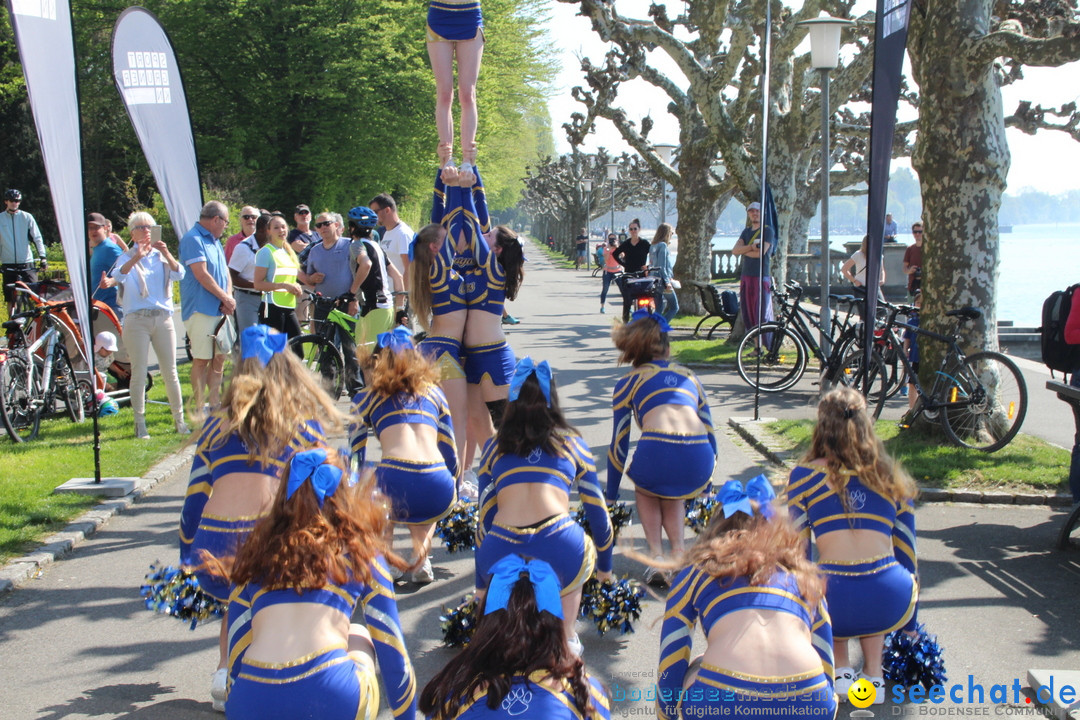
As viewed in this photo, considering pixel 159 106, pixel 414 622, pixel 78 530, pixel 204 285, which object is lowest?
pixel 414 622

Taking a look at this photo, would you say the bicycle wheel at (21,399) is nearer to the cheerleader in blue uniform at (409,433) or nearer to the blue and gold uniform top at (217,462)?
the cheerleader in blue uniform at (409,433)

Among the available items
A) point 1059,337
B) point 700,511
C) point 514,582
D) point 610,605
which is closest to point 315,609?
point 514,582

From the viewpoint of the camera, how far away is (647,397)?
5.28 metres

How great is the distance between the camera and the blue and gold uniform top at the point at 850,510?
3.82 m

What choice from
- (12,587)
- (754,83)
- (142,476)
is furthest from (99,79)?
(12,587)

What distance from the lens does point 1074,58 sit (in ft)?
25.0

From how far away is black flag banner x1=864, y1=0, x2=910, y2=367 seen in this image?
23.6 feet

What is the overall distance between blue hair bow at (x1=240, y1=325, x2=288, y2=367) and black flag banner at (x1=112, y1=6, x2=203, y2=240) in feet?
18.8

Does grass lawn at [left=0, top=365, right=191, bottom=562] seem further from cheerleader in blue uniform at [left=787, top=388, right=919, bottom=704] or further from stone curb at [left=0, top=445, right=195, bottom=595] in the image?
cheerleader in blue uniform at [left=787, top=388, right=919, bottom=704]

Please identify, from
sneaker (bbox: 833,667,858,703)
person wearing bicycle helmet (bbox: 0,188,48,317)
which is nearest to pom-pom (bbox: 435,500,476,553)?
sneaker (bbox: 833,667,858,703)

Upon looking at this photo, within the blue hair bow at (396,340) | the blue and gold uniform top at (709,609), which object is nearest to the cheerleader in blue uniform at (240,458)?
the blue hair bow at (396,340)

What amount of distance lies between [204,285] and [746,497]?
7014mm

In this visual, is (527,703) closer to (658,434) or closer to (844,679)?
(844,679)

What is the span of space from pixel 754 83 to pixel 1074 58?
12227 millimetres
